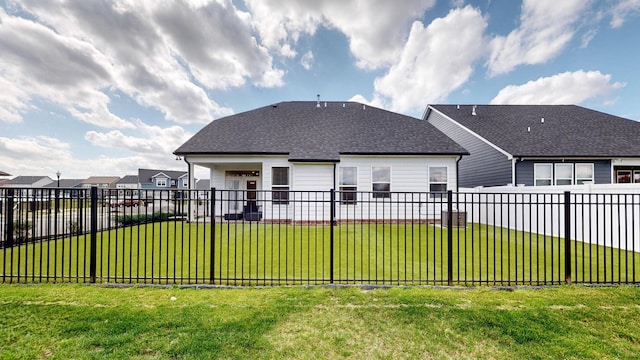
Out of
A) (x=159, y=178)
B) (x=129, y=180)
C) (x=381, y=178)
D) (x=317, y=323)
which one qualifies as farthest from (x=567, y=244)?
(x=129, y=180)

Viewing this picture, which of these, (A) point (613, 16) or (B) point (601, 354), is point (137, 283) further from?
(A) point (613, 16)

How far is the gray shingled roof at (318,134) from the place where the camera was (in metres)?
12.6

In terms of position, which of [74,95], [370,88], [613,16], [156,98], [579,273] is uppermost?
[613,16]

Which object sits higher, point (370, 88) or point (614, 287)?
point (370, 88)

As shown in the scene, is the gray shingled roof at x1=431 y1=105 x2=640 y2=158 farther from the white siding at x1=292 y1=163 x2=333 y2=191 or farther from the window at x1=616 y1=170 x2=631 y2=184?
the white siding at x1=292 y1=163 x2=333 y2=191

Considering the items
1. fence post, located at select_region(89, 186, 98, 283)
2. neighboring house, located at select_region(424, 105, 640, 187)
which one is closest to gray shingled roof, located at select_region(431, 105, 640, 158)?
neighboring house, located at select_region(424, 105, 640, 187)

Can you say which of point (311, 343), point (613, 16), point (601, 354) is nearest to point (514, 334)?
point (601, 354)

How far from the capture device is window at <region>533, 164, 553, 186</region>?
13.2m

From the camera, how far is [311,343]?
282cm

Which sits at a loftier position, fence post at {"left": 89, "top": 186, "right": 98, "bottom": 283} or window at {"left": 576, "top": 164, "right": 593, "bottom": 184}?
window at {"left": 576, "top": 164, "right": 593, "bottom": 184}

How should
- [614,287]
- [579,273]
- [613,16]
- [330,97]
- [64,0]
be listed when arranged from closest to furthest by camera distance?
[614,287]
[579,273]
[64,0]
[613,16]
[330,97]

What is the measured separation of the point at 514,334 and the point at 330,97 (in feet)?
57.6

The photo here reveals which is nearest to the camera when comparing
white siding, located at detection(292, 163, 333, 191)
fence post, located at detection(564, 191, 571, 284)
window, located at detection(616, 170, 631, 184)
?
fence post, located at detection(564, 191, 571, 284)

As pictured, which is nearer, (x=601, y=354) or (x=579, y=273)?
(x=601, y=354)
